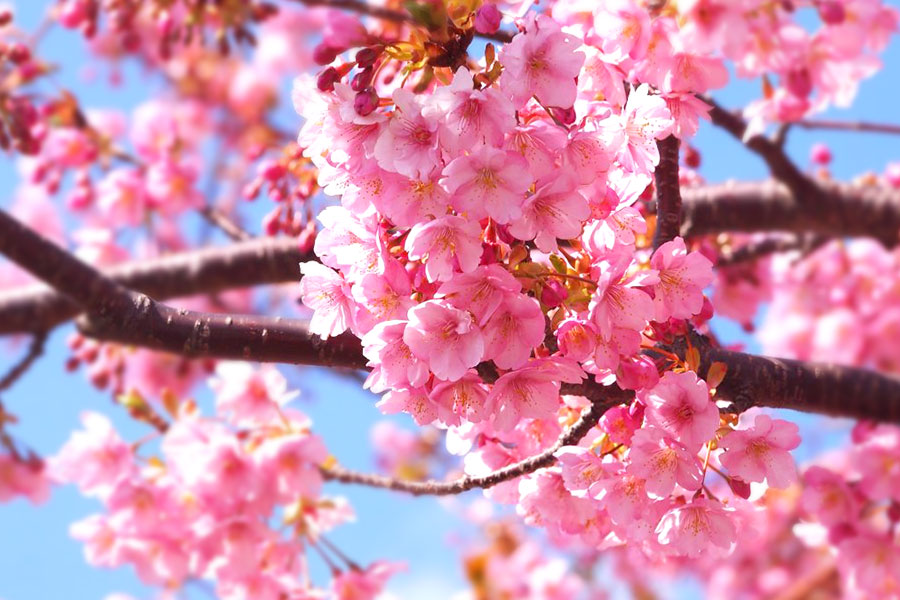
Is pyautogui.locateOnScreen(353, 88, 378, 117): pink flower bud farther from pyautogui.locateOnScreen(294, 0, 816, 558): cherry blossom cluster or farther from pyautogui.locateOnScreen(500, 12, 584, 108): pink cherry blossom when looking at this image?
pyautogui.locateOnScreen(500, 12, 584, 108): pink cherry blossom

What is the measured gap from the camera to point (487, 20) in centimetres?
131

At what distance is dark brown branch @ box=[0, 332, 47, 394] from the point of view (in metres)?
3.13

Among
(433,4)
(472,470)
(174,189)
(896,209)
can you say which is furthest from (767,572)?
(433,4)

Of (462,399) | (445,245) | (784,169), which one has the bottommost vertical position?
(784,169)

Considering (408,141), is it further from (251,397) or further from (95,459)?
(95,459)

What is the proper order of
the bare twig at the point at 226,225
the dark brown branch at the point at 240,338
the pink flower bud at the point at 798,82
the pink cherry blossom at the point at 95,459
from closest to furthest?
the dark brown branch at the point at 240,338 < the pink flower bud at the point at 798,82 < the pink cherry blossom at the point at 95,459 < the bare twig at the point at 226,225

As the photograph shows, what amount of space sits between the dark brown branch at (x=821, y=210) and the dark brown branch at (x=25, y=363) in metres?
2.25

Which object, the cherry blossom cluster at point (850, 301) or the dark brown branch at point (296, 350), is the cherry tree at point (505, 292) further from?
the cherry blossom cluster at point (850, 301)

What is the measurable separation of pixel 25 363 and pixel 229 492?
1044 mm

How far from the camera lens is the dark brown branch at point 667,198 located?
5.20ft

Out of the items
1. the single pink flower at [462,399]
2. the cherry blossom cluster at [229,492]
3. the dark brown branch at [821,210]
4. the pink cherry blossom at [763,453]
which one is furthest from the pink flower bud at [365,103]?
the dark brown branch at [821,210]

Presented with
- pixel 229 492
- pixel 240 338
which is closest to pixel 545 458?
pixel 240 338

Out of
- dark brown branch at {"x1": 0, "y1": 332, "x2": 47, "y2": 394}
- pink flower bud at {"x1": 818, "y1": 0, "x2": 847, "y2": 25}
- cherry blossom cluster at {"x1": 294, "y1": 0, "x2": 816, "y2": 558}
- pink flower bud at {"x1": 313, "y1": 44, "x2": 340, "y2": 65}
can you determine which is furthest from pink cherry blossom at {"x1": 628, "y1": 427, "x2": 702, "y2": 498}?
dark brown branch at {"x1": 0, "y1": 332, "x2": 47, "y2": 394}

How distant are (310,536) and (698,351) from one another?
1.57 metres
